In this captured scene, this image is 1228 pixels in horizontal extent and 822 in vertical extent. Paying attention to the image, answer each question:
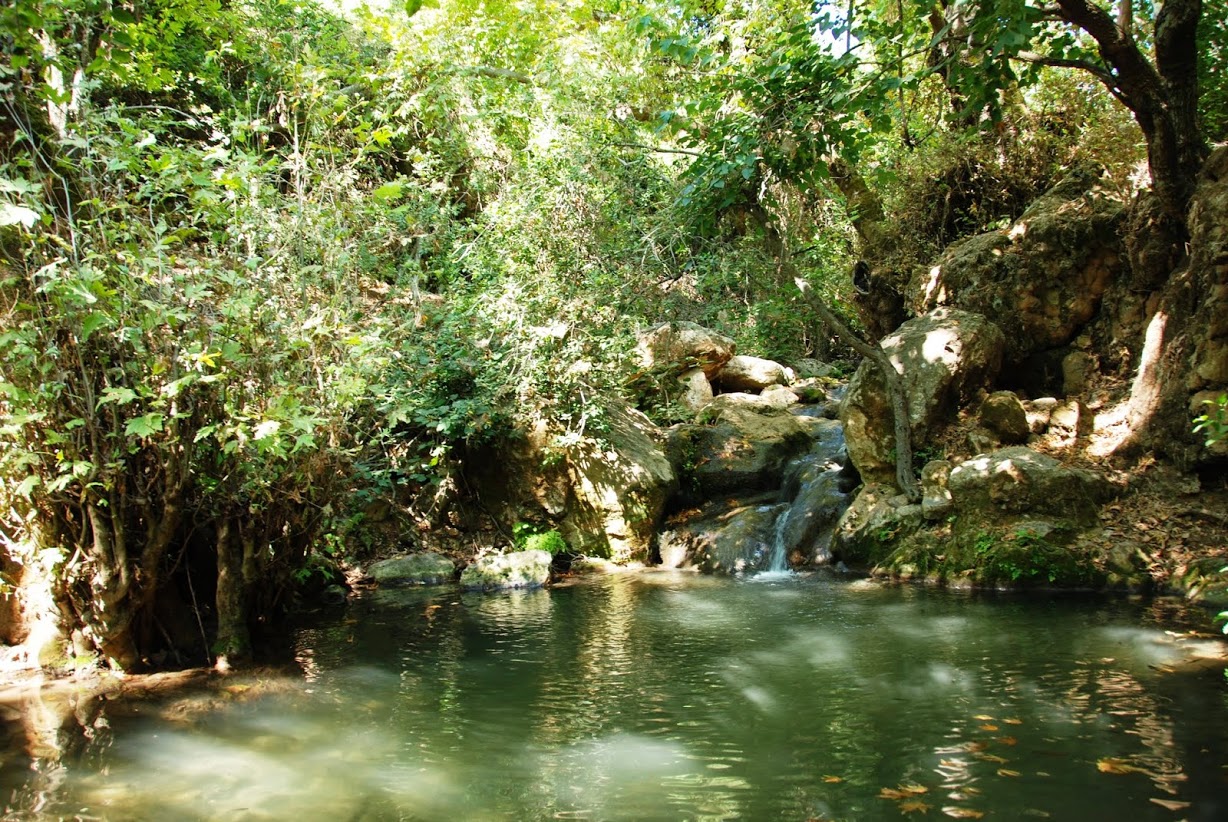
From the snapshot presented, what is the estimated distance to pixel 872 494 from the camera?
1101 cm

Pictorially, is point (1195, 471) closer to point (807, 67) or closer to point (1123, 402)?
point (1123, 402)

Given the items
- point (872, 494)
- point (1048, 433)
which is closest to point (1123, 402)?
point (1048, 433)

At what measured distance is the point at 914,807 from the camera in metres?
3.71

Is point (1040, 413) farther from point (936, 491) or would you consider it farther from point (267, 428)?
point (267, 428)

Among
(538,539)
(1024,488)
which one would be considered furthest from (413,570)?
(1024,488)

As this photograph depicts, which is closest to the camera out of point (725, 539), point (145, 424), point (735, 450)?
point (145, 424)

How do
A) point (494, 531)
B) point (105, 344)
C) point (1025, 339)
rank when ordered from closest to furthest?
point (105, 344)
point (1025, 339)
point (494, 531)

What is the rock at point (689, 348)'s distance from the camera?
51.4 feet

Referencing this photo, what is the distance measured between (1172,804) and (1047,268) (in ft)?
31.1

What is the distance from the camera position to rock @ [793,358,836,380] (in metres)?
20.7

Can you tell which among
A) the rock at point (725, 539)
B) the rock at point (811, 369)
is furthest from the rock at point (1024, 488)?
the rock at point (811, 369)

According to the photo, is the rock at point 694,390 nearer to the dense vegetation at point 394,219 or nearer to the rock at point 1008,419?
the dense vegetation at point 394,219

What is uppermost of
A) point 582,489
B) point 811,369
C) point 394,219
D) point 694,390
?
point 394,219

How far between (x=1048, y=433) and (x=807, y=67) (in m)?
6.47
